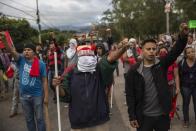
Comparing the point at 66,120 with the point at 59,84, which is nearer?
the point at 59,84

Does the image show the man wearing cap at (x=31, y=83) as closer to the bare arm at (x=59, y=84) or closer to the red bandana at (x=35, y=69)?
the red bandana at (x=35, y=69)

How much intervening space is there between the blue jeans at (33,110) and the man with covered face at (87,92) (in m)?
1.73

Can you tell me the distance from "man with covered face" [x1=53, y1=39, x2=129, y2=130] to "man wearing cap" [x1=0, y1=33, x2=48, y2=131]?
5.49 ft

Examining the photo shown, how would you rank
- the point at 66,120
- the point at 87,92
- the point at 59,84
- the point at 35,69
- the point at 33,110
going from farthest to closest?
the point at 66,120
the point at 33,110
the point at 35,69
the point at 59,84
the point at 87,92

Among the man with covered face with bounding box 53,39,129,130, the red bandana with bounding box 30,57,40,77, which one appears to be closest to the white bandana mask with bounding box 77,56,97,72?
the man with covered face with bounding box 53,39,129,130

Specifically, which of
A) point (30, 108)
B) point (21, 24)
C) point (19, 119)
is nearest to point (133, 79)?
point (30, 108)

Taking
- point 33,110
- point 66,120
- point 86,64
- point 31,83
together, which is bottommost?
point 66,120

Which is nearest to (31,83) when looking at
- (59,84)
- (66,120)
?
(59,84)

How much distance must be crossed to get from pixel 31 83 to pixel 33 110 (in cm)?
49

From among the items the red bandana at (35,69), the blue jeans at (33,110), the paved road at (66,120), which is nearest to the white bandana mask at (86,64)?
the red bandana at (35,69)

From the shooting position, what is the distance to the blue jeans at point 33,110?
6746 mm

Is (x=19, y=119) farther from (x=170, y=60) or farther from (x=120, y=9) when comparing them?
(x=120, y=9)

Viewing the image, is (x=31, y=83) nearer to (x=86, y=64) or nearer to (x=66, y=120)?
(x=86, y=64)

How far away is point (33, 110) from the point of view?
6.89 m
